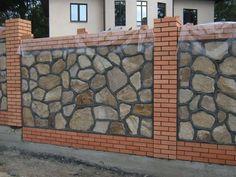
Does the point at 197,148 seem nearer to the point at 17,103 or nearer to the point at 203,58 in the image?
the point at 203,58

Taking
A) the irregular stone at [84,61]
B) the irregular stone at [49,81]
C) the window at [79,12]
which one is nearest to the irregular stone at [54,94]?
the irregular stone at [49,81]

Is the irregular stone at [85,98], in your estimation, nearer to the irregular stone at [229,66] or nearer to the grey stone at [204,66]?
the grey stone at [204,66]

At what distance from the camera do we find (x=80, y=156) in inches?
267

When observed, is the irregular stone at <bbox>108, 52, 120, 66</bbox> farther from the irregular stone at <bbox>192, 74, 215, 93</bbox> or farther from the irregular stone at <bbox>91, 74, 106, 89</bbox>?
the irregular stone at <bbox>192, 74, 215, 93</bbox>

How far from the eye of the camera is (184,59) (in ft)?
18.4

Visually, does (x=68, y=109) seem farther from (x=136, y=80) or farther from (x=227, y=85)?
(x=227, y=85)

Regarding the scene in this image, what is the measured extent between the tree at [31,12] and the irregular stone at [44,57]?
24.6 meters

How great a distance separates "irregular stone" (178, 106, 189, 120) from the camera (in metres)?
5.61

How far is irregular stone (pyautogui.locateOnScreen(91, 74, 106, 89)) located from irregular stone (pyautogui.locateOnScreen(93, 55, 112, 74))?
0.28 ft

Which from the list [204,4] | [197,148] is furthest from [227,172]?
[204,4]

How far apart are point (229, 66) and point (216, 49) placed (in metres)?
0.29

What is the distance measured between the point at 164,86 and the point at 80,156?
6.73 ft

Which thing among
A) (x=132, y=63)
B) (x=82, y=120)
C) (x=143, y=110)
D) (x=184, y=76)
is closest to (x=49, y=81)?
(x=82, y=120)

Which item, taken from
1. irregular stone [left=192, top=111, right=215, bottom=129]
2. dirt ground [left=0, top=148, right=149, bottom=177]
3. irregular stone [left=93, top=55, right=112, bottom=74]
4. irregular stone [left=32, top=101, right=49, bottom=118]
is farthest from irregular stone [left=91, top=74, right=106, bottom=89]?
irregular stone [left=192, top=111, right=215, bottom=129]
